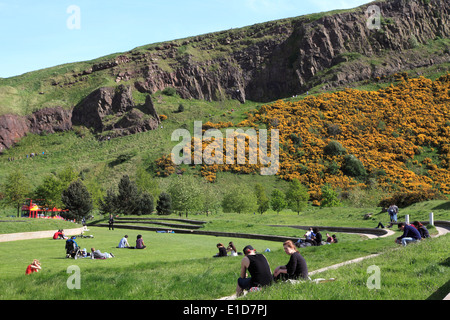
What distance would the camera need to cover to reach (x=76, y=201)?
53.9 meters

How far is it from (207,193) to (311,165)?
30645 mm

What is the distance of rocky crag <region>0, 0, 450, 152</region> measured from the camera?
145 metres

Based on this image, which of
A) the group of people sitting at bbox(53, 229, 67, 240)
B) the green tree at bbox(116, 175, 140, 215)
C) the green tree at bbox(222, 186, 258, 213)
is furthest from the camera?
the green tree at bbox(222, 186, 258, 213)

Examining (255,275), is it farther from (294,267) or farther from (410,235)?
(410,235)

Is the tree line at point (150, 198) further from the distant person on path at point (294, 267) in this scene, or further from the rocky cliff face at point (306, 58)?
the rocky cliff face at point (306, 58)

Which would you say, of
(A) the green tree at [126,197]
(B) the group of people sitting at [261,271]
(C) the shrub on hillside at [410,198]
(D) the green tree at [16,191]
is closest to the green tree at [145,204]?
(A) the green tree at [126,197]

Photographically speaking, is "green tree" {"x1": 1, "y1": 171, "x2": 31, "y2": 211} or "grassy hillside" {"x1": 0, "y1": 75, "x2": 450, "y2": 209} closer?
"green tree" {"x1": 1, "y1": 171, "x2": 31, "y2": 211}

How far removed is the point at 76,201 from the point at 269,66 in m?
156

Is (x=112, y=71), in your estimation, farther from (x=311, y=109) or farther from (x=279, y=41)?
(x=311, y=109)

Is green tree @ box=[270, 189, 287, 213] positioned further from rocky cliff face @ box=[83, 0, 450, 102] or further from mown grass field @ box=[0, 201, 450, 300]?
rocky cliff face @ box=[83, 0, 450, 102]

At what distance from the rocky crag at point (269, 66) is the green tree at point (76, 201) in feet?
256

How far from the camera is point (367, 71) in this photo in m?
145

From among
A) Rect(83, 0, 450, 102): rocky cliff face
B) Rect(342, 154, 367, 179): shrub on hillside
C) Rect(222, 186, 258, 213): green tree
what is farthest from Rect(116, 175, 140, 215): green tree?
Rect(83, 0, 450, 102): rocky cliff face

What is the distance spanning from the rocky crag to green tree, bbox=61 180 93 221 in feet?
256
